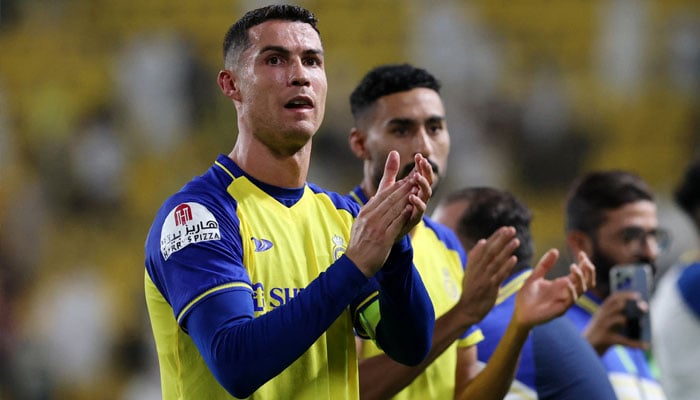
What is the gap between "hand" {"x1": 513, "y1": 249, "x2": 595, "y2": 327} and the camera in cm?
355

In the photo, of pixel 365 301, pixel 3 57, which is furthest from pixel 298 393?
pixel 3 57

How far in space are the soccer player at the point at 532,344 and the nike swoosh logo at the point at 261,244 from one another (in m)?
1.28

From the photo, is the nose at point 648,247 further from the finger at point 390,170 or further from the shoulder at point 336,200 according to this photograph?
the finger at point 390,170

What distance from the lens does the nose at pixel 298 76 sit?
9.92 feet

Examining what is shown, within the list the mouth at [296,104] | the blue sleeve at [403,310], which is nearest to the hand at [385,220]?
the blue sleeve at [403,310]

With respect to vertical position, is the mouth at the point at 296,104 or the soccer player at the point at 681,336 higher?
the mouth at the point at 296,104

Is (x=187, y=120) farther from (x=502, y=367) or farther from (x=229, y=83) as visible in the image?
(x=229, y=83)

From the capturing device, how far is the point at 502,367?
12.1 feet

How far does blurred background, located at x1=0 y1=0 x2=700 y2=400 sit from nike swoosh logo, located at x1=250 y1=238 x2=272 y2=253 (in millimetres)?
6941

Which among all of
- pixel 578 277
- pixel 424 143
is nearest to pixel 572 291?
pixel 578 277

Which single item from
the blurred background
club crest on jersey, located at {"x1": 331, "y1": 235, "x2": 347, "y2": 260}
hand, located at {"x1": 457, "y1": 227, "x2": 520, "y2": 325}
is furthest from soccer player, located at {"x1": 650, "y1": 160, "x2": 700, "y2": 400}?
the blurred background

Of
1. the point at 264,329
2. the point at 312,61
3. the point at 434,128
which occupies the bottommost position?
the point at 264,329

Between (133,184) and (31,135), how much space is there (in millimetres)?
1203

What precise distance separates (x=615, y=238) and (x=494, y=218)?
2.92ft
